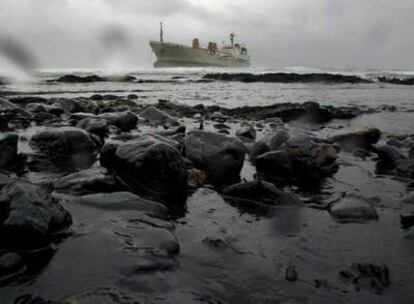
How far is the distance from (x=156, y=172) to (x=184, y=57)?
7252 centimetres

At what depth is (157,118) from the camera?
380 inches

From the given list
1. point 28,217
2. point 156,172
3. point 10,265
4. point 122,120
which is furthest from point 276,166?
point 122,120

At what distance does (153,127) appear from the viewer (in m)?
8.73

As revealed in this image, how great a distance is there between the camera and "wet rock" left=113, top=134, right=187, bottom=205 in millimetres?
4383

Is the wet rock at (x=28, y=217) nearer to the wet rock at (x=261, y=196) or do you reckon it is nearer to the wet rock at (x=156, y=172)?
the wet rock at (x=156, y=172)

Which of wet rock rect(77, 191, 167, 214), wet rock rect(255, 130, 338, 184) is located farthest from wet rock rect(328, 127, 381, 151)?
wet rock rect(77, 191, 167, 214)

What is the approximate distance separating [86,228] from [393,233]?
2.49 m

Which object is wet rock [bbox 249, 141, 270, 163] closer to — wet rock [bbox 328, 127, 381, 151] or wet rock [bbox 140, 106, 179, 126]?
Answer: wet rock [bbox 328, 127, 381, 151]

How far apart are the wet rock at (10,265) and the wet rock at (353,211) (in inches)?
104

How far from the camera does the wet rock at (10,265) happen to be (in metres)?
2.50

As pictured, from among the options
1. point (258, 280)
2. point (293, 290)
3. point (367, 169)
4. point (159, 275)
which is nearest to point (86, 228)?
point (159, 275)

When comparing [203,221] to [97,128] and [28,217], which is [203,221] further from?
[97,128]

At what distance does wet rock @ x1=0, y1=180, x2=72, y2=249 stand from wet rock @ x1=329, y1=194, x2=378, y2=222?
7.77 feet

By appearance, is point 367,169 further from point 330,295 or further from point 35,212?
point 35,212
